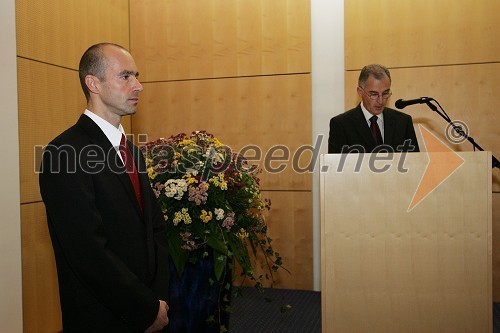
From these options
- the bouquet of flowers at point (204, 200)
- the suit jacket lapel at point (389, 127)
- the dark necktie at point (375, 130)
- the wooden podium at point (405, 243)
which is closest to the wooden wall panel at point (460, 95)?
the suit jacket lapel at point (389, 127)

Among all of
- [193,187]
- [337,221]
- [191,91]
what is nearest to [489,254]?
[337,221]

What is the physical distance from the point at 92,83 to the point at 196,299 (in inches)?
45.3

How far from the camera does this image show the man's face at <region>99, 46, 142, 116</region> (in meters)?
1.87

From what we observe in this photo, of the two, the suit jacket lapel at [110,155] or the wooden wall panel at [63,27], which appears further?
the wooden wall panel at [63,27]

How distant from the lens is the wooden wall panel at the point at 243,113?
14.8 ft

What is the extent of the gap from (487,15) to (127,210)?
11.5 feet

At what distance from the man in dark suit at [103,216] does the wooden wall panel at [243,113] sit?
8.81ft

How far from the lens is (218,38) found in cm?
466

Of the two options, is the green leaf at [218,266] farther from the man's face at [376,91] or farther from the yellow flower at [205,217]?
the man's face at [376,91]

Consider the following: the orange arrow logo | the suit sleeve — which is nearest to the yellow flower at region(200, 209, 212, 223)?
the suit sleeve

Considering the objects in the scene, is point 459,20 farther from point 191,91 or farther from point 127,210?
point 127,210

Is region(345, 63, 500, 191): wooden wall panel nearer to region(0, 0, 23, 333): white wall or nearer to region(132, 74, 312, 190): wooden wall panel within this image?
region(132, 74, 312, 190): wooden wall panel

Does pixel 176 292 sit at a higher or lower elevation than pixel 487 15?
lower

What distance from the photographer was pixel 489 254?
1859 mm
